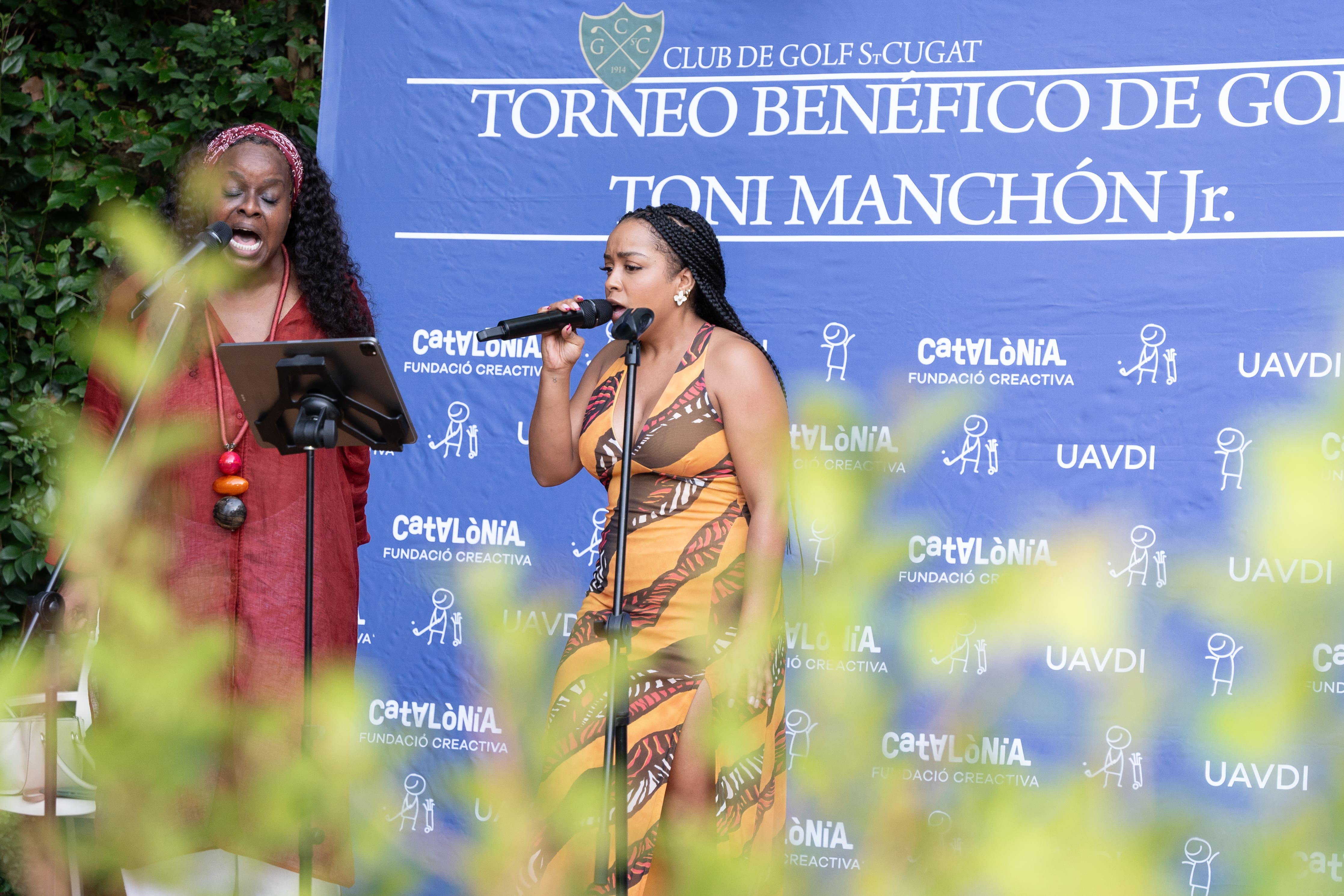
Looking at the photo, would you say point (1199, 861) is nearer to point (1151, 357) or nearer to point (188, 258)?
point (188, 258)

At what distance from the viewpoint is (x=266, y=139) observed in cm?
225

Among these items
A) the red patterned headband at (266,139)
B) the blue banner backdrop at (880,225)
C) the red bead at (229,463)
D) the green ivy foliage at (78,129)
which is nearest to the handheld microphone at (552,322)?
the red bead at (229,463)

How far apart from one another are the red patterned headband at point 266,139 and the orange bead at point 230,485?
587 millimetres

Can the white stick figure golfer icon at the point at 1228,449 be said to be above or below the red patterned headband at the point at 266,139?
below

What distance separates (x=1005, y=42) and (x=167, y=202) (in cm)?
205

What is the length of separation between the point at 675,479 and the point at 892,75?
1.47 metres

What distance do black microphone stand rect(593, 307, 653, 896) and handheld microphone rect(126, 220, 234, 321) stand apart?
357 millimetres

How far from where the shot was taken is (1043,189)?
2.97 meters

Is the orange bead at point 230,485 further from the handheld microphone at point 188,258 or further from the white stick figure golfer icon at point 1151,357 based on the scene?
the white stick figure golfer icon at point 1151,357

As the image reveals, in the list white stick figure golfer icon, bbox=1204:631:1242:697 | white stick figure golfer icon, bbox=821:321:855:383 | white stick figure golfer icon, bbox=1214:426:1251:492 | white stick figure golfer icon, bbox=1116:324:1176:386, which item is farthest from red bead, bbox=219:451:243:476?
white stick figure golfer icon, bbox=1214:426:1251:492

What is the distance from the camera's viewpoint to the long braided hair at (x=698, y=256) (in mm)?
2295

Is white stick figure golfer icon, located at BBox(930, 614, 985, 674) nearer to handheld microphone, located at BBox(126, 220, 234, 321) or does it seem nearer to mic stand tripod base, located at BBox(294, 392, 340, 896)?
handheld microphone, located at BBox(126, 220, 234, 321)

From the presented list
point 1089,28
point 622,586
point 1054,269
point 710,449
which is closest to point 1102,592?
point 622,586

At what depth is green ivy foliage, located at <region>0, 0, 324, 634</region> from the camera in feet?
12.2
